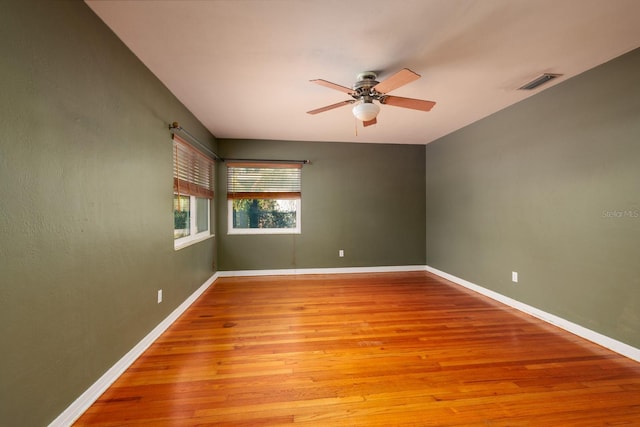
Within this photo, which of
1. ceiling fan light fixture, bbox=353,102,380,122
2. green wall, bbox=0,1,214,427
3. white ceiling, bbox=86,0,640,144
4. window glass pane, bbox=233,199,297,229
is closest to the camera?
green wall, bbox=0,1,214,427

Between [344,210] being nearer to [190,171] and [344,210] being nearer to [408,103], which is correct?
[190,171]

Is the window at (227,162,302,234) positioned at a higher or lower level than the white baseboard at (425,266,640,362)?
higher

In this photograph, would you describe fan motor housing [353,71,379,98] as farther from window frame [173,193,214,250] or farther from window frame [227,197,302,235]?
window frame [227,197,302,235]

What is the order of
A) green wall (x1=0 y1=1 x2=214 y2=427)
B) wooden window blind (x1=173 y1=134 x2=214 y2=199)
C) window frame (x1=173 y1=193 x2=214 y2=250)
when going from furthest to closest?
window frame (x1=173 y1=193 x2=214 y2=250)
wooden window blind (x1=173 y1=134 x2=214 y2=199)
green wall (x1=0 y1=1 x2=214 y2=427)

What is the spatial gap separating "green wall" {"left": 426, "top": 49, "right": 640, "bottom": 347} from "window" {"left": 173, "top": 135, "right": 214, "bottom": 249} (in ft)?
12.5

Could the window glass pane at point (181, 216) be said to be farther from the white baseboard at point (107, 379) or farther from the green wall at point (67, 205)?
the white baseboard at point (107, 379)

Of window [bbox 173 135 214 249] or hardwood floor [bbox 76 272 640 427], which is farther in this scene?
window [bbox 173 135 214 249]

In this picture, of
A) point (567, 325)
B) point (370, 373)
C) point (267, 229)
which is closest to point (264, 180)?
point (267, 229)

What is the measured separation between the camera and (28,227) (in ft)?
4.16

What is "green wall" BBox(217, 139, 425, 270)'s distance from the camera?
4.68 metres

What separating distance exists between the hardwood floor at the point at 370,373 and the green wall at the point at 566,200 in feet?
1.33

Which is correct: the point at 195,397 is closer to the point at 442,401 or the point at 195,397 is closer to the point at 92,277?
the point at 92,277

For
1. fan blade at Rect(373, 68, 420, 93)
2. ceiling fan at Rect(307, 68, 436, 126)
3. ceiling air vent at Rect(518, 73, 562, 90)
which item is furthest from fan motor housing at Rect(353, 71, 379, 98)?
ceiling air vent at Rect(518, 73, 562, 90)

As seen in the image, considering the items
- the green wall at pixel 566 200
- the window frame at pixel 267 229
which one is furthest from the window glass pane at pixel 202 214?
the green wall at pixel 566 200
